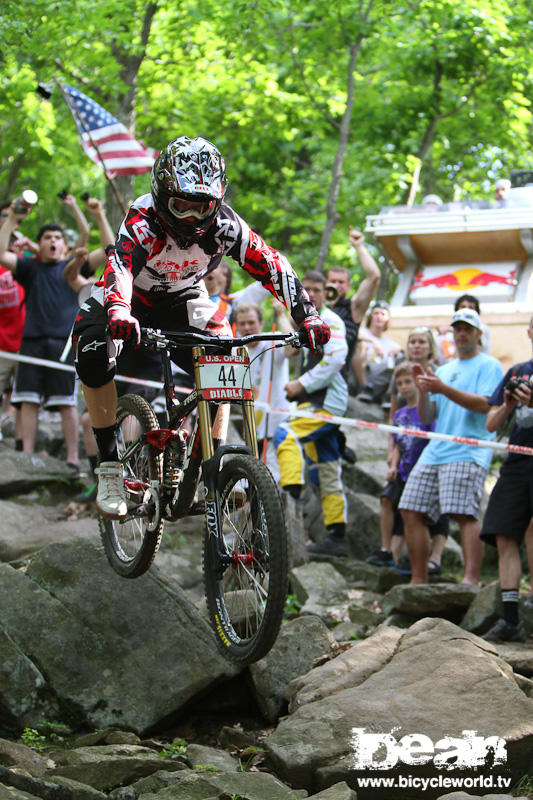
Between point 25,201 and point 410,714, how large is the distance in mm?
5770

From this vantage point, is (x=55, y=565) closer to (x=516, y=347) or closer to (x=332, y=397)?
(x=332, y=397)

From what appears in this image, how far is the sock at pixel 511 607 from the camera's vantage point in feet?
23.0

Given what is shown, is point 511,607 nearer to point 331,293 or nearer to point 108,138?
point 331,293

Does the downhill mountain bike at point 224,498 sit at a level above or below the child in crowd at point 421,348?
below

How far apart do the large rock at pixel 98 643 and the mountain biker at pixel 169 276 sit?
3.13ft

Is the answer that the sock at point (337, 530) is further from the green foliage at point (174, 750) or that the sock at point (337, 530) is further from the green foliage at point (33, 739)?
the green foliage at point (33, 739)

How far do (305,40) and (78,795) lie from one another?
14.1m

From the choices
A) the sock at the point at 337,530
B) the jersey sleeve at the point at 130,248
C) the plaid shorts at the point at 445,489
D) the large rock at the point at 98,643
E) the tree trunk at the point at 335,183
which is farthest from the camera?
the tree trunk at the point at 335,183

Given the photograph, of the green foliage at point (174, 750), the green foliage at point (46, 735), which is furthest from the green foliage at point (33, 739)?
the green foliage at point (174, 750)

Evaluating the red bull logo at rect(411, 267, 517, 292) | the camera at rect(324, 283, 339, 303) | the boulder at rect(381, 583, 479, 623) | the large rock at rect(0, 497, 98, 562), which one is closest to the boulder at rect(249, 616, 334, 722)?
the boulder at rect(381, 583, 479, 623)

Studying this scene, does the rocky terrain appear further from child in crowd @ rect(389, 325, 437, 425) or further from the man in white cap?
child in crowd @ rect(389, 325, 437, 425)

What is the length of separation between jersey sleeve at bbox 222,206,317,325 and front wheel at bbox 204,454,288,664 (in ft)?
3.47

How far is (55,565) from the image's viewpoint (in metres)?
6.77

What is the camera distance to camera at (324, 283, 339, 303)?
9.93m
